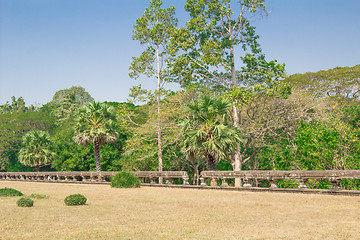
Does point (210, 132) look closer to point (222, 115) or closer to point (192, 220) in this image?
point (222, 115)

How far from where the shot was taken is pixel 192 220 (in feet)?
35.4

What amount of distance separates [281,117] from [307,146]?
15.2 ft

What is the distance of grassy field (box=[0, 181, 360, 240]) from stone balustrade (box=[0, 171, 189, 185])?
11.9 meters

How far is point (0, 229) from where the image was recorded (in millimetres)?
9469

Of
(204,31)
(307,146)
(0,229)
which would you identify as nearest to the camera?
(0,229)

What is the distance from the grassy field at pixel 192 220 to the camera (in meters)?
8.67

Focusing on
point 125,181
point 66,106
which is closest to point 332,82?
point 125,181

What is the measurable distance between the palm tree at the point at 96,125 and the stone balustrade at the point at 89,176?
372 centimetres

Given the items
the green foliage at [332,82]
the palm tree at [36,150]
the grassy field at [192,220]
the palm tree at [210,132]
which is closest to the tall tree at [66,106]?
the palm tree at [36,150]

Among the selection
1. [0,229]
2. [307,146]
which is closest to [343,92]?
[307,146]

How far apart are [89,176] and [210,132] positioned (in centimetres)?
1754

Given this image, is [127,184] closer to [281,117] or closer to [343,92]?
[281,117]

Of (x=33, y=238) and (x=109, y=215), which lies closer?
(x=33, y=238)

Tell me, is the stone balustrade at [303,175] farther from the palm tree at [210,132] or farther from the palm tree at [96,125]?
the palm tree at [96,125]
